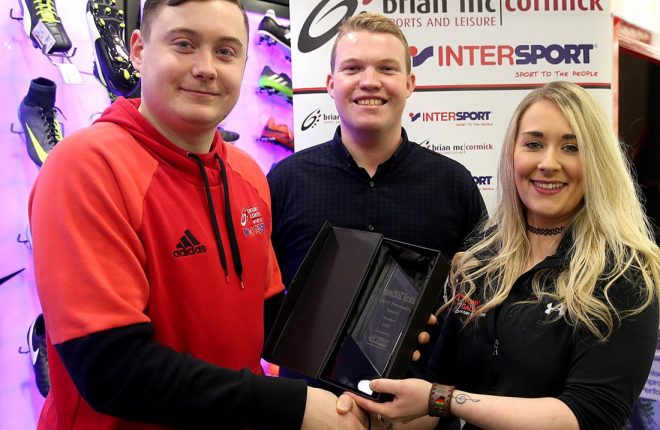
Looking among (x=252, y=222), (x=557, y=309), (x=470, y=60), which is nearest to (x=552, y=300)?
(x=557, y=309)

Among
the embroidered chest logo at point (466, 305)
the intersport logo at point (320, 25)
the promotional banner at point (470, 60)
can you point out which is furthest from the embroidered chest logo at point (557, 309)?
the intersport logo at point (320, 25)

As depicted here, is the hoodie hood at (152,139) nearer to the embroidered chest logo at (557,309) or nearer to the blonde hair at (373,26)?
the embroidered chest logo at (557,309)

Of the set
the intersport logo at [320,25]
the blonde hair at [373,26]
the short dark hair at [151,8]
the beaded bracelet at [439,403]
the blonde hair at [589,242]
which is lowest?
the beaded bracelet at [439,403]

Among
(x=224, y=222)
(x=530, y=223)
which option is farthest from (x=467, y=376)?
(x=224, y=222)

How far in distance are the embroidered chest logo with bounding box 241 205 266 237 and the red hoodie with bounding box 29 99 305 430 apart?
0.17ft

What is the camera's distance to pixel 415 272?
1.81m

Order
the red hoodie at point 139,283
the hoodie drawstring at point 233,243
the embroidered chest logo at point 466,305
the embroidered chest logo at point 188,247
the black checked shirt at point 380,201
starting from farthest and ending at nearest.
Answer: the black checked shirt at point 380,201 → the embroidered chest logo at point 466,305 → the hoodie drawstring at point 233,243 → the embroidered chest logo at point 188,247 → the red hoodie at point 139,283

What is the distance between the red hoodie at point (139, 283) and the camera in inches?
49.4

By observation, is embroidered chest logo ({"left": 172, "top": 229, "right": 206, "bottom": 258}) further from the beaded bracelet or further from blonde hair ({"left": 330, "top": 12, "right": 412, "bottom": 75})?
blonde hair ({"left": 330, "top": 12, "right": 412, "bottom": 75})

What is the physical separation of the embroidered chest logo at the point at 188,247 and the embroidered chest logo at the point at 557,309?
1.02 meters

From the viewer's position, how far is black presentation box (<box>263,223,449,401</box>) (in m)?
1.69

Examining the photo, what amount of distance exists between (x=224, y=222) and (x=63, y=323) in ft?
1.62

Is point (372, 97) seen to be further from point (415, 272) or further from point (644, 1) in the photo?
point (644, 1)

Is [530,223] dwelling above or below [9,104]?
below
